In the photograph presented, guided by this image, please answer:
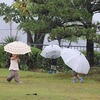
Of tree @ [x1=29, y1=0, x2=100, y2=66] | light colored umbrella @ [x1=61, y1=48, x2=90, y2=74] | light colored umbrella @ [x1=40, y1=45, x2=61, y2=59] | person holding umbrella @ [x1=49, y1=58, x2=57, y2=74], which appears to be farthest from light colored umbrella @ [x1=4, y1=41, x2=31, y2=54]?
person holding umbrella @ [x1=49, y1=58, x2=57, y2=74]

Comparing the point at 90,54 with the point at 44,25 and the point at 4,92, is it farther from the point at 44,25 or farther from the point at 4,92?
the point at 4,92

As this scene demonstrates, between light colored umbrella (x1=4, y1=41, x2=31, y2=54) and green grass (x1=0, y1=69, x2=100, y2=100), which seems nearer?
green grass (x1=0, y1=69, x2=100, y2=100)

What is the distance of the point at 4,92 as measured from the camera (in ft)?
39.8

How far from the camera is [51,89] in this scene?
539 inches

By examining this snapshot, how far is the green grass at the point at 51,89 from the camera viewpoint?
1143 cm

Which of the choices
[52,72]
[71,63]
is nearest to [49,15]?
[71,63]

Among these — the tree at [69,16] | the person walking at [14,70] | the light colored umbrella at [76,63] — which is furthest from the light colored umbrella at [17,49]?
the tree at [69,16]

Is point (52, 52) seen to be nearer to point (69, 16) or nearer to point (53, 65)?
point (53, 65)

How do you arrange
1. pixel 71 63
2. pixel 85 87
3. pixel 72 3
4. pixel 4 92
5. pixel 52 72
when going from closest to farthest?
1. pixel 4 92
2. pixel 85 87
3. pixel 71 63
4. pixel 72 3
5. pixel 52 72

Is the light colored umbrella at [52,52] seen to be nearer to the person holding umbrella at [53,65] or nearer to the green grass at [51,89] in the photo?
the person holding umbrella at [53,65]

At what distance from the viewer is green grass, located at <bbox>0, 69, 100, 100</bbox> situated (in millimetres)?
11434

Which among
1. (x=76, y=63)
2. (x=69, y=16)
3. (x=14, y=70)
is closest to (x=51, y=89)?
(x=14, y=70)

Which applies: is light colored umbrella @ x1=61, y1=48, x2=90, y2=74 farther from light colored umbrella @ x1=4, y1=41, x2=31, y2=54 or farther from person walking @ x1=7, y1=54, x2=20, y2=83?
person walking @ x1=7, y1=54, x2=20, y2=83

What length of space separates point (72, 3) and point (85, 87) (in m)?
3.98
